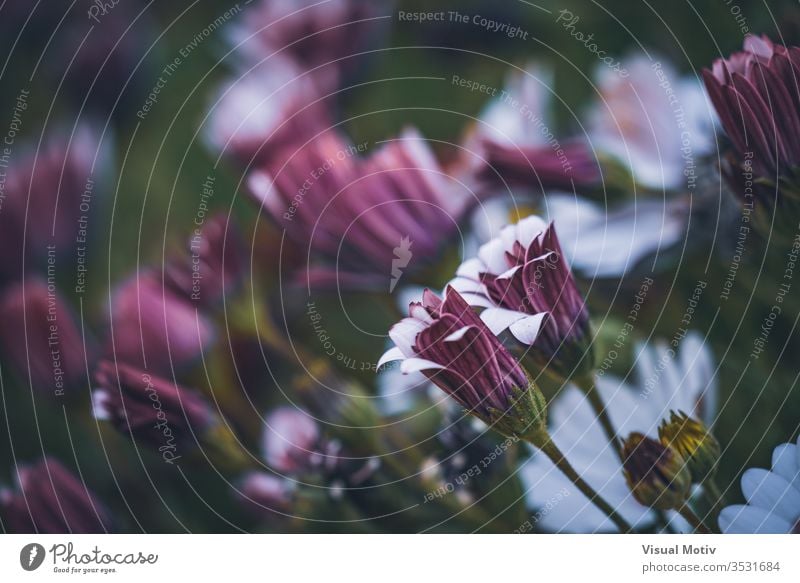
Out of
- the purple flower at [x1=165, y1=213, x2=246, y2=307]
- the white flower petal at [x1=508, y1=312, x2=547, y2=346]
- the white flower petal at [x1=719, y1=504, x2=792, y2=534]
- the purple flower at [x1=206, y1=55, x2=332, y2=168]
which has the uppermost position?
the purple flower at [x1=206, y1=55, x2=332, y2=168]

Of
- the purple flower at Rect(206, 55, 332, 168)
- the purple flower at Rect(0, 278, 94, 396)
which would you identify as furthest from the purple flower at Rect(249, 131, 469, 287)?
the purple flower at Rect(0, 278, 94, 396)

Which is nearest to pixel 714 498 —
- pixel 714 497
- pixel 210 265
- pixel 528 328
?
pixel 714 497

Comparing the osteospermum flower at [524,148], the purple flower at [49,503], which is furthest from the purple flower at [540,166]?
the purple flower at [49,503]

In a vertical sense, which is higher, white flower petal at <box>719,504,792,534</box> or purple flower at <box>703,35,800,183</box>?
purple flower at <box>703,35,800,183</box>

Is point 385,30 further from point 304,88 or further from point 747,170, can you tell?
point 747,170

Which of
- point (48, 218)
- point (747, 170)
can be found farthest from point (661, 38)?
point (48, 218)
